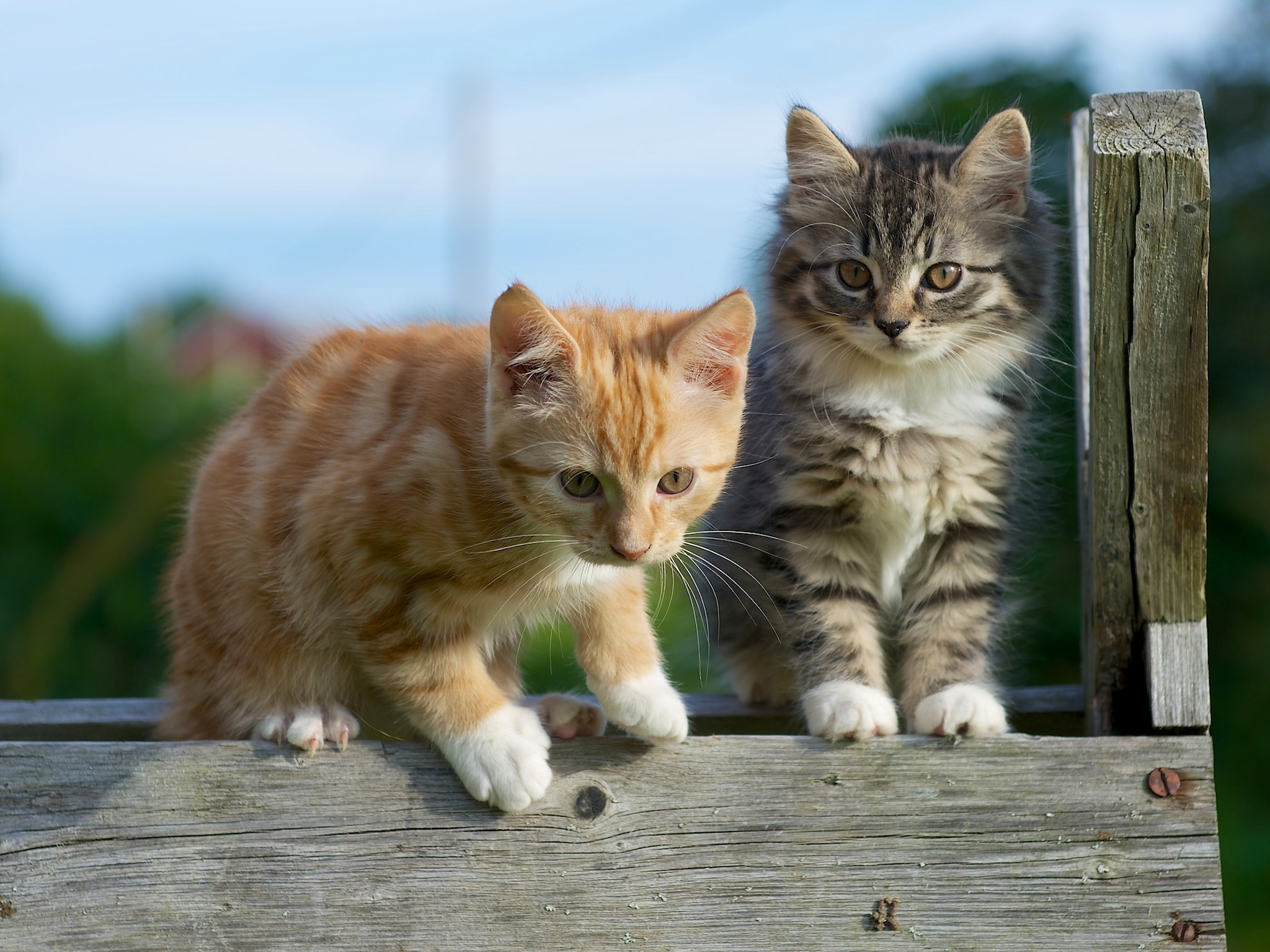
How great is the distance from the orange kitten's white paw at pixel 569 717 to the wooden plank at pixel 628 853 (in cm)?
18

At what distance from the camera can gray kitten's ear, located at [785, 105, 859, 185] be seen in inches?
95.6

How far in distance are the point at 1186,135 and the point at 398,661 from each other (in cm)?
153

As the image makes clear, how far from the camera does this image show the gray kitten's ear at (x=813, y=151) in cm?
243

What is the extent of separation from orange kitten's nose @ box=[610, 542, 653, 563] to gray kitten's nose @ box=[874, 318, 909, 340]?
2.21 ft

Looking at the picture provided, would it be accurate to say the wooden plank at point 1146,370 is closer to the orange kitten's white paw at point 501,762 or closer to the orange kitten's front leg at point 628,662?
the orange kitten's front leg at point 628,662

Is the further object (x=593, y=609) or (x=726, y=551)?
(x=726, y=551)

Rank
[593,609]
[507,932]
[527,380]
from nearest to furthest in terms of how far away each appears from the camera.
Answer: [507,932] → [527,380] → [593,609]

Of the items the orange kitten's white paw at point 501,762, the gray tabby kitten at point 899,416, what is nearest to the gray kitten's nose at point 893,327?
the gray tabby kitten at point 899,416

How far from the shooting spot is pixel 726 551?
8.29ft

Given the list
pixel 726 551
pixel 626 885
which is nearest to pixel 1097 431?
pixel 726 551

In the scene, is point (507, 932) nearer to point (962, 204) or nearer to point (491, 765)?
point (491, 765)

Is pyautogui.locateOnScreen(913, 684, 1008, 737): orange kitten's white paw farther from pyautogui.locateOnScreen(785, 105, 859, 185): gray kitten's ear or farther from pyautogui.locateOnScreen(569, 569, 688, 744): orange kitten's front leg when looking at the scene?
pyautogui.locateOnScreen(785, 105, 859, 185): gray kitten's ear

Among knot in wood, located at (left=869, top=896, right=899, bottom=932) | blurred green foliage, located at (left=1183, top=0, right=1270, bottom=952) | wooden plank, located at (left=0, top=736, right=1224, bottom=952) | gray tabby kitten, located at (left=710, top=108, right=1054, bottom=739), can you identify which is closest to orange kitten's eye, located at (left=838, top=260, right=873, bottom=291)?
gray tabby kitten, located at (left=710, top=108, right=1054, bottom=739)

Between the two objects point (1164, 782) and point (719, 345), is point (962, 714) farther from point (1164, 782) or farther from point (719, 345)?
point (719, 345)
